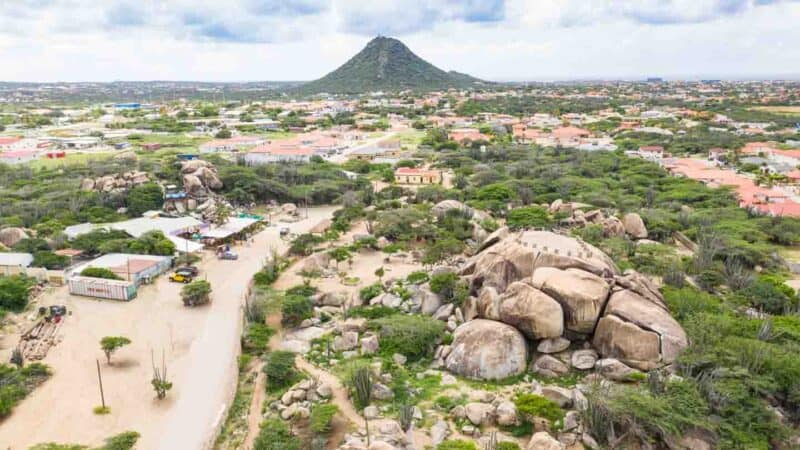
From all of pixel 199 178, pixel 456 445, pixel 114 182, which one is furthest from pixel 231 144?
pixel 456 445

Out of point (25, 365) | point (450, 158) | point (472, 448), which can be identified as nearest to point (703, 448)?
point (472, 448)

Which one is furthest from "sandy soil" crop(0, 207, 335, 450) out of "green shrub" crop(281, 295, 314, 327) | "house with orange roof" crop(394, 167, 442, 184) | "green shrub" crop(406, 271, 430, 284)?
"house with orange roof" crop(394, 167, 442, 184)

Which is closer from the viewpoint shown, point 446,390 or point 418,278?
point 446,390

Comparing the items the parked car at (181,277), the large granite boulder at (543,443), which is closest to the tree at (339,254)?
the parked car at (181,277)

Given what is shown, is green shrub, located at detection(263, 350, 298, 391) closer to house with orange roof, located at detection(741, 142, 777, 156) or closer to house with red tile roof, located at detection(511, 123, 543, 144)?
house with red tile roof, located at detection(511, 123, 543, 144)

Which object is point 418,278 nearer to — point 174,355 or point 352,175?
point 174,355
